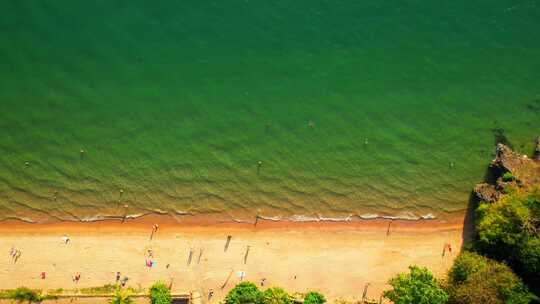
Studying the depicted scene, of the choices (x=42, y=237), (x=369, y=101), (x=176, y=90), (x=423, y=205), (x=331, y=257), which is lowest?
(x=42, y=237)

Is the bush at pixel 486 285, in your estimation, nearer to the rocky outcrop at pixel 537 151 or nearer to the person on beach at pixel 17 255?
the rocky outcrop at pixel 537 151

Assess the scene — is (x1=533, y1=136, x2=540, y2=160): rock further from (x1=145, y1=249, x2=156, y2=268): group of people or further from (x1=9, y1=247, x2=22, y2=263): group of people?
(x1=9, y1=247, x2=22, y2=263): group of people

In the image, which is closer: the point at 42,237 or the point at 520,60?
the point at 42,237

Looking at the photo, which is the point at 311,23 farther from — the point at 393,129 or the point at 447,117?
the point at 447,117

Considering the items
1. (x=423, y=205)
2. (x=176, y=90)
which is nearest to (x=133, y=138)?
(x=176, y=90)

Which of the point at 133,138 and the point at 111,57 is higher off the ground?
the point at 111,57

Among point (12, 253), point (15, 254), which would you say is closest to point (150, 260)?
point (15, 254)
